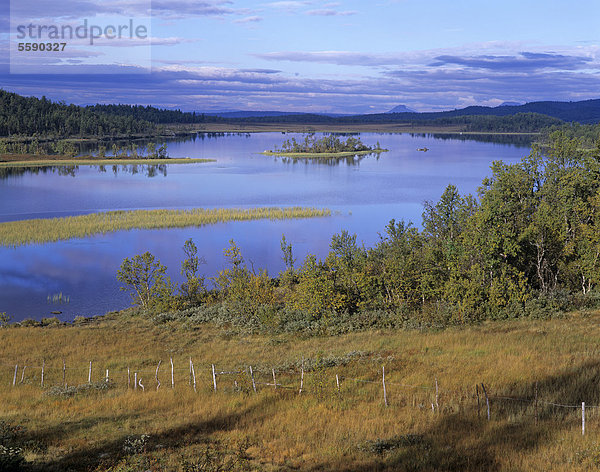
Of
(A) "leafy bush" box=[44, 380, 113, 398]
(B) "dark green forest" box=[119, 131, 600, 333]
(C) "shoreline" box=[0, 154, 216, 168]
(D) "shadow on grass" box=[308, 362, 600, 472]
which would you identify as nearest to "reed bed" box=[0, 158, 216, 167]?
(C) "shoreline" box=[0, 154, 216, 168]

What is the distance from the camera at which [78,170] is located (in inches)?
6639

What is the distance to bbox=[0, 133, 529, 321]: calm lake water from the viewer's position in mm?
57875

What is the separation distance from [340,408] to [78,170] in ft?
549

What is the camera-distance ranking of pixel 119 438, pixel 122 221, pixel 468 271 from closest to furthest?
pixel 119 438 < pixel 468 271 < pixel 122 221

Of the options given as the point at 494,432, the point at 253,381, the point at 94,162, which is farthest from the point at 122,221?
the point at 94,162

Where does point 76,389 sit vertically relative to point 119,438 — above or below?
below

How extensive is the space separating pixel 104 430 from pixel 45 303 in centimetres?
3905

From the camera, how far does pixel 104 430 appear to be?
1773cm

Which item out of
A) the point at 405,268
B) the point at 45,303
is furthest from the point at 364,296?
the point at 45,303

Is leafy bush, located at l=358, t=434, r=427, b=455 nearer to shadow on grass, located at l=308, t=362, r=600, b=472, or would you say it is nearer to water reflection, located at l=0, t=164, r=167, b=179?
shadow on grass, located at l=308, t=362, r=600, b=472

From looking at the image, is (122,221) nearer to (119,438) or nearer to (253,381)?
(253,381)

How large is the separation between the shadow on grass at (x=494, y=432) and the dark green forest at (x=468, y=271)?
15928 mm

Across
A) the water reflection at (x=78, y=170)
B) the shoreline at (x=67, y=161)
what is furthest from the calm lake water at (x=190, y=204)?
the shoreline at (x=67, y=161)

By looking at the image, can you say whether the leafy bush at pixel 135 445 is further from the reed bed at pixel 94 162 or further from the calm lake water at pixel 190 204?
the reed bed at pixel 94 162
